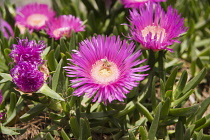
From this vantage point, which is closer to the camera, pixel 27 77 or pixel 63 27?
pixel 27 77

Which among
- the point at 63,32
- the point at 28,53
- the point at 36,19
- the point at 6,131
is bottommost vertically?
the point at 6,131

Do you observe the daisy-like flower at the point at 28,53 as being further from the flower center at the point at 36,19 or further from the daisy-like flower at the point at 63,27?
the flower center at the point at 36,19

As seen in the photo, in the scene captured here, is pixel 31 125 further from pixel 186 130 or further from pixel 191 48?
pixel 191 48

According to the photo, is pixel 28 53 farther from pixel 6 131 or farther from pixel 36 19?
pixel 36 19

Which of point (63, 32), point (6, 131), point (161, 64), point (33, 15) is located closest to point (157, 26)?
point (161, 64)

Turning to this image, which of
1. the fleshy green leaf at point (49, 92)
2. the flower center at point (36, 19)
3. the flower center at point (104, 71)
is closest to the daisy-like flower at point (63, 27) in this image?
the flower center at point (36, 19)

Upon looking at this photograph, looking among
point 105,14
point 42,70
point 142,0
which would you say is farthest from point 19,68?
point 105,14

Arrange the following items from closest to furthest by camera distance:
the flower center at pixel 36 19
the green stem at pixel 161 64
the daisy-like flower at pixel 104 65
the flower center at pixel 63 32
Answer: the daisy-like flower at pixel 104 65 < the green stem at pixel 161 64 < the flower center at pixel 63 32 < the flower center at pixel 36 19
